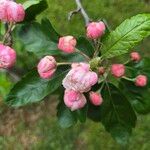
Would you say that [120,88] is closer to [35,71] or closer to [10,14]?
[35,71]

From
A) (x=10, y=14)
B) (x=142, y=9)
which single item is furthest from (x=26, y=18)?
(x=142, y=9)

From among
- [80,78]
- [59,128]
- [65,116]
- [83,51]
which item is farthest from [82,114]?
[59,128]

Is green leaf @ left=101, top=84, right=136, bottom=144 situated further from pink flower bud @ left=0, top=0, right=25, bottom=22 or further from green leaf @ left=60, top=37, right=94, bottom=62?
pink flower bud @ left=0, top=0, right=25, bottom=22

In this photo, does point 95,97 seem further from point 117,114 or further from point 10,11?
point 10,11

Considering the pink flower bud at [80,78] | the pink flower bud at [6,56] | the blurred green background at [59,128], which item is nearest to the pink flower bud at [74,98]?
the pink flower bud at [80,78]

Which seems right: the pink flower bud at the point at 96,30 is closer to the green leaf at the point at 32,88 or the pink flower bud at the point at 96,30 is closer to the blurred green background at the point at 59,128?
the green leaf at the point at 32,88

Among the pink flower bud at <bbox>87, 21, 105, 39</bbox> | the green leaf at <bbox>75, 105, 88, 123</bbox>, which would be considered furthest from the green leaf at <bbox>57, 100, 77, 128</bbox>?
the pink flower bud at <bbox>87, 21, 105, 39</bbox>
